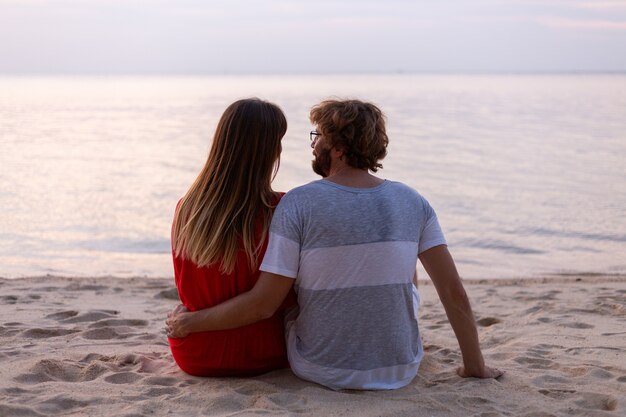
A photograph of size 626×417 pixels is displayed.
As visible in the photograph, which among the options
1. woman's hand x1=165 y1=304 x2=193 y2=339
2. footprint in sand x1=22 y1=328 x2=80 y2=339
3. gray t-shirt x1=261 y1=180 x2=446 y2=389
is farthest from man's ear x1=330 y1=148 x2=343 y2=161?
footprint in sand x1=22 y1=328 x2=80 y2=339

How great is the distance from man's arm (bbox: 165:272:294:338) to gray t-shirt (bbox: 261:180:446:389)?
0.24 ft

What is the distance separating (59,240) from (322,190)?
319 inches

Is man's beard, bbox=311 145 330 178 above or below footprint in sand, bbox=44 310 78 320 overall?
above

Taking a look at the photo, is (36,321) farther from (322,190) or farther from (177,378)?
(322,190)

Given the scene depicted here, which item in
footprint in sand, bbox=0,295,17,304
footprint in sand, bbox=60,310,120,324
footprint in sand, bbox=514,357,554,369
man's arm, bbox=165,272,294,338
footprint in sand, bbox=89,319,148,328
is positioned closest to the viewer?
man's arm, bbox=165,272,294,338

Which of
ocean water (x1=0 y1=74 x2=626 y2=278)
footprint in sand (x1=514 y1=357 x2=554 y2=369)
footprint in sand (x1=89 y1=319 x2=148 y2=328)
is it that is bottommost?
ocean water (x1=0 y1=74 x2=626 y2=278)

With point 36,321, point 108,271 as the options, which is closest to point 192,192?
point 36,321

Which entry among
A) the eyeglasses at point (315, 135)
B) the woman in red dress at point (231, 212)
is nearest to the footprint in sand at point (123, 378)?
the woman in red dress at point (231, 212)

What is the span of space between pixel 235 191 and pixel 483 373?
1.55 metres

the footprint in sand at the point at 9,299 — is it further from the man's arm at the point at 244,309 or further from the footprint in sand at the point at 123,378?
the man's arm at the point at 244,309

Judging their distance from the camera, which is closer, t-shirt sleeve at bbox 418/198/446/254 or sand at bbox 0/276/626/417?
sand at bbox 0/276/626/417

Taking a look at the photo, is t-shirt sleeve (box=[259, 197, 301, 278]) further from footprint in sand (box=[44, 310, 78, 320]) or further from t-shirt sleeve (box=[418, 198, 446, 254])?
footprint in sand (box=[44, 310, 78, 320])

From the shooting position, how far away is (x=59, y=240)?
10.9 m

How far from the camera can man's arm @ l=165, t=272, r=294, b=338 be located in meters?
3.67
